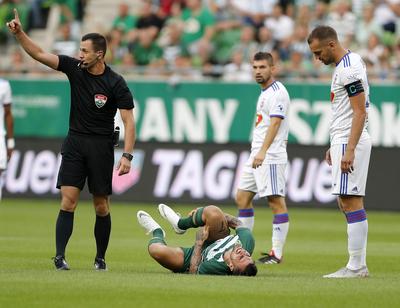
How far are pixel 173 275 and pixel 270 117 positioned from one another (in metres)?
3.72

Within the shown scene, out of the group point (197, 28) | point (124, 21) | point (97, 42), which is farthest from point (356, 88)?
point (124, 21)

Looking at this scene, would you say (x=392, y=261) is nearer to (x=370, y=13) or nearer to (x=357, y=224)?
(x=357, y=224)

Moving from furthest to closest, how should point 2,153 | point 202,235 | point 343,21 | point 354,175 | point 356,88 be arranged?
point 343,21, point 2,153, point 202,235, point 354,175, point 356,88

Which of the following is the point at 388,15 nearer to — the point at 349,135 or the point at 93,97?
the point at 349,135

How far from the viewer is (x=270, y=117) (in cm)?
1470

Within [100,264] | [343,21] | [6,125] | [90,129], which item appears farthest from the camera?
[343,21]

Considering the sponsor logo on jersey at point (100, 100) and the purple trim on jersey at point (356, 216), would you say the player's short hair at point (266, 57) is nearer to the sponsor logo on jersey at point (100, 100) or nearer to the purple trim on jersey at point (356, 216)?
the sponsor logo on jersey at point (100, 100)

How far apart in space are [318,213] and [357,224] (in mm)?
11681

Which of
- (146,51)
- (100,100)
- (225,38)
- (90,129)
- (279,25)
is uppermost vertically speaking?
(279,25)

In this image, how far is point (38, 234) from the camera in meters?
17.8

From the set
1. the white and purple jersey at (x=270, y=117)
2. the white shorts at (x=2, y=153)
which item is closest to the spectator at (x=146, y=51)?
the white shorts at (x=2, y=153)

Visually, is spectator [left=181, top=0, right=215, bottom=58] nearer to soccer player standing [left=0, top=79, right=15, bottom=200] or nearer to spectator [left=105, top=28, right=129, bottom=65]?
spectator [left=105, top=28, right=129, bottom=65]

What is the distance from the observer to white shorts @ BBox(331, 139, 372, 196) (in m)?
11.7

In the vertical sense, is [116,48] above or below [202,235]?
above
